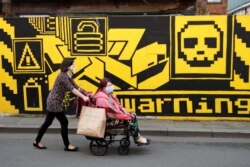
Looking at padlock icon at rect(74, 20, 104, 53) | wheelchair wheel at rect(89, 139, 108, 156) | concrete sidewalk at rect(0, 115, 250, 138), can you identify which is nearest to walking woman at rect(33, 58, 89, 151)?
wheelchair wheel at rect(89, 139, 108, 156)

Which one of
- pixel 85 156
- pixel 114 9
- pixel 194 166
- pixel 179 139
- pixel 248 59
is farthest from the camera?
pixel 114 9

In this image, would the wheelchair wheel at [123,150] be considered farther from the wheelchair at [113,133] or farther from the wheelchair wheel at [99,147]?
the wheelchair wheel at [99,147]

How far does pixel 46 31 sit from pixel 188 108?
366 cm

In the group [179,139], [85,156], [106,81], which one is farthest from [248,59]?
[85,156]

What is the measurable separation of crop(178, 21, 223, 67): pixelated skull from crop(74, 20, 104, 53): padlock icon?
1.82 meters

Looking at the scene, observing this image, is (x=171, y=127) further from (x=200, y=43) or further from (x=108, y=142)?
(x=108, y=142)

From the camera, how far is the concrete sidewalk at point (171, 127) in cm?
927

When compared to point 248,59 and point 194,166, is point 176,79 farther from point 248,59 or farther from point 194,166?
point 194,166

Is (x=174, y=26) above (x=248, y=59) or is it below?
above

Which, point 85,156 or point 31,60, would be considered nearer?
point 85,156

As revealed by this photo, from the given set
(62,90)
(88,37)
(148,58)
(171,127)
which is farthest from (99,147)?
(88,37)

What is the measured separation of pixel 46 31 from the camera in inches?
410

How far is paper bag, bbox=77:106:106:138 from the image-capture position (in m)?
7.46

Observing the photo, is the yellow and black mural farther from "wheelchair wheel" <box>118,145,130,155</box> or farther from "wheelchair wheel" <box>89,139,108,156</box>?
"wheelchair wheel" <box>118,145,130,155</box>
